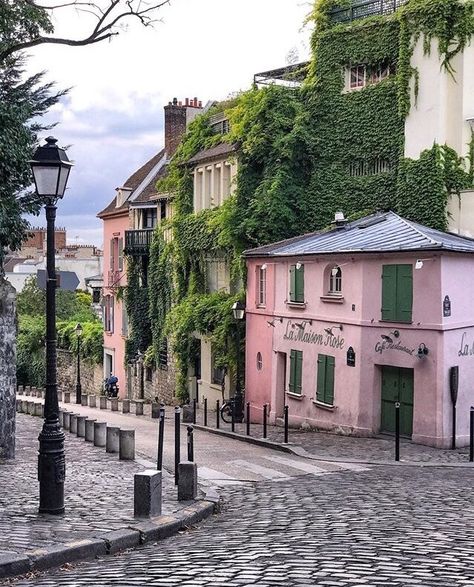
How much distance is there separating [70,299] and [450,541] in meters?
68.0

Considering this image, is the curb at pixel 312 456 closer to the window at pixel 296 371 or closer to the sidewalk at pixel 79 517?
the window at pixel 296 371

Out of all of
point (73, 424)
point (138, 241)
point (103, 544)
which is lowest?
point (73, 424)

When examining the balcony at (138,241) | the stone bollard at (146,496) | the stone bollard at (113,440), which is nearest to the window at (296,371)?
the stone bollard at (113,440)

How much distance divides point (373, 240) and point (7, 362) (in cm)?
1083

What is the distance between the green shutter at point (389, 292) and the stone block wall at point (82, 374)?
3254 centimetres

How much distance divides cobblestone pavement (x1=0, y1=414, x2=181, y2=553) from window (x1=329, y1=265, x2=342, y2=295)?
29.1ft

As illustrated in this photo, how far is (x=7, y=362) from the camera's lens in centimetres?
1847

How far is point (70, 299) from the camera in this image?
7588 cm

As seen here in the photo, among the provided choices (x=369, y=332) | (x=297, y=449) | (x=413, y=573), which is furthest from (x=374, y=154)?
(x=413, y=573)

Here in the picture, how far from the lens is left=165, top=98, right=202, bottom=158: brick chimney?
49719 millimetres

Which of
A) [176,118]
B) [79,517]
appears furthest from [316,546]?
[176,118]

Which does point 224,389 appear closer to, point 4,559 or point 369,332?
point 369,332

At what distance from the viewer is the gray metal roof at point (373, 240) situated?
23.2m

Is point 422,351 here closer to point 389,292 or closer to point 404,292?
point 404,292
